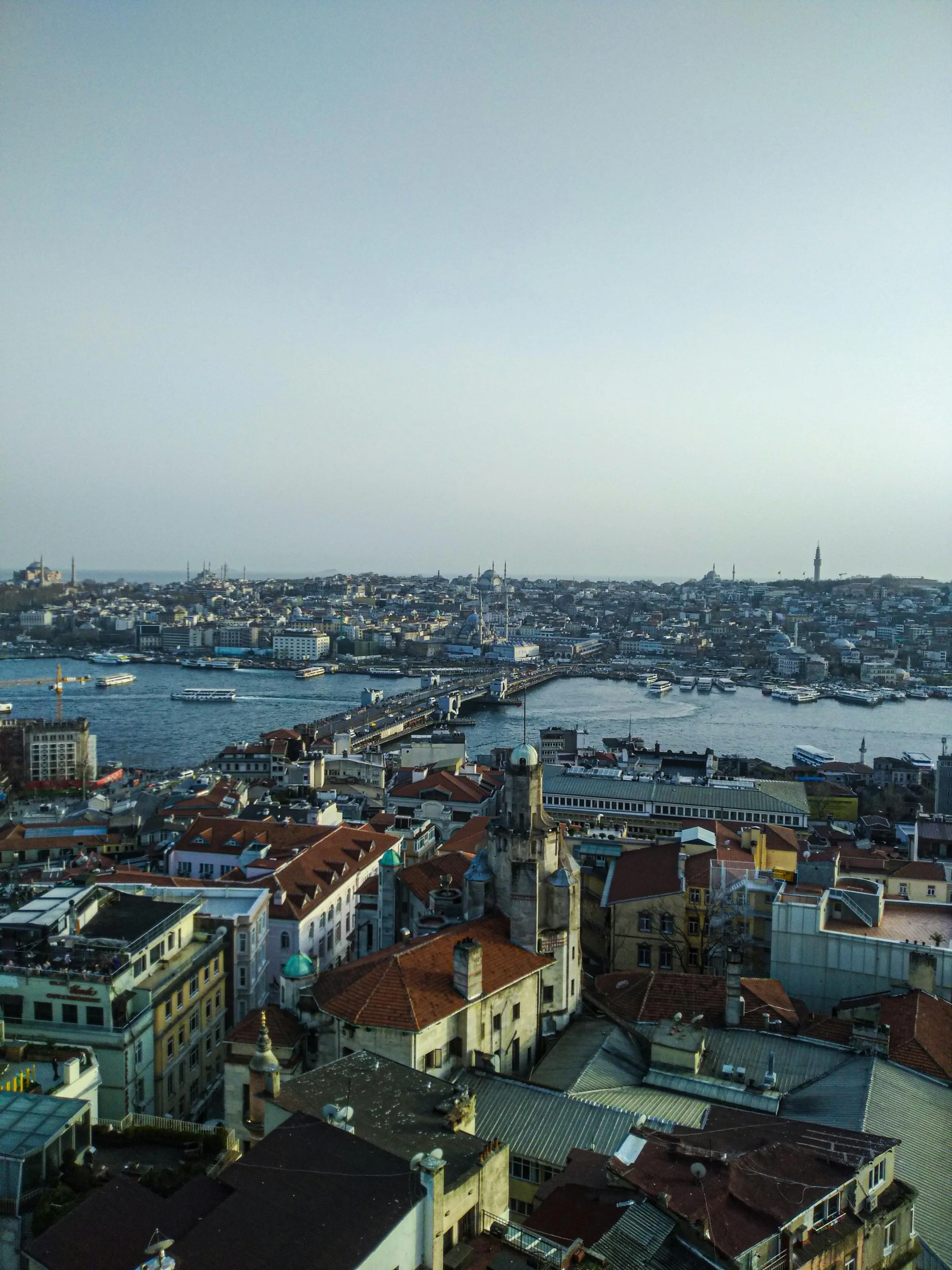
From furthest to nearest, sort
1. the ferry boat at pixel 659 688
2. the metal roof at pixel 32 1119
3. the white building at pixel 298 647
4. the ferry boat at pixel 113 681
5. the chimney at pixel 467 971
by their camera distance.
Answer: the white building at pixel 298 647 → the ferry boat at pixel 113 681 → the ferry boat at pixel 659 688 → the chimney at pixel 467 971 → the metal roof at pixel 32 1119

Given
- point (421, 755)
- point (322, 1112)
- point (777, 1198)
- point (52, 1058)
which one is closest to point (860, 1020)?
point (777, 1198)

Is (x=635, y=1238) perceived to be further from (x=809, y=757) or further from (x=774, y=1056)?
(x=809, y=757)

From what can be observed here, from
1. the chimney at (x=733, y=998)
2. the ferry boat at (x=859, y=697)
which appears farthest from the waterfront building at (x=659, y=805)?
the ferry boat at (x=859, y=697)

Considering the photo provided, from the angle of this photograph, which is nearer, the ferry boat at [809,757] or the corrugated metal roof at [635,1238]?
the corrugated metal roof at [635,1238]

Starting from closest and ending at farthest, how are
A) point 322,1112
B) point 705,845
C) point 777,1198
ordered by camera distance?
point 777,1198 < point 322,1112 < point 705,845

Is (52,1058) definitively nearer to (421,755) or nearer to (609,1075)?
(609,1075)

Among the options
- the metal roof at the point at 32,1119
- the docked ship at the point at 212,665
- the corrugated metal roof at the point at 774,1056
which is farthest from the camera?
the docked ship at the point at 212,665

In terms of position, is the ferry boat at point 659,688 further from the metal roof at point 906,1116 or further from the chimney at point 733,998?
the metal roof at point 906,1116
